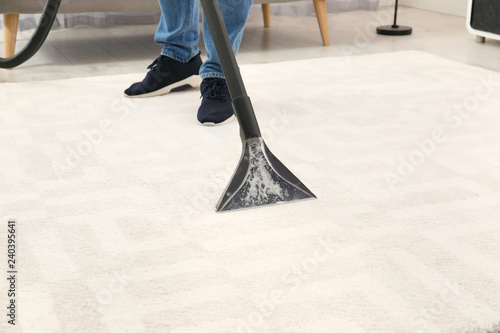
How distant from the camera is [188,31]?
165 cm

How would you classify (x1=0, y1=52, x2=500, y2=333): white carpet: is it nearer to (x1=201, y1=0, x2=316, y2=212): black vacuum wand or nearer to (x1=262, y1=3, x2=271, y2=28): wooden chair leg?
(x1=201, y1=0, x2=316, y2=212): black vacuum wand

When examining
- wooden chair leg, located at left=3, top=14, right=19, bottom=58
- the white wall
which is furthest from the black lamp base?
wooden chair leg, located at left=3, top=14, right=19, bottom=58

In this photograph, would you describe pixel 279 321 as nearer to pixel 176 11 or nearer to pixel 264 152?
pixel 264 152

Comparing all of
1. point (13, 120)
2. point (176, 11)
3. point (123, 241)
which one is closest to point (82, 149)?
point (13, 120)

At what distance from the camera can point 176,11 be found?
163 cm

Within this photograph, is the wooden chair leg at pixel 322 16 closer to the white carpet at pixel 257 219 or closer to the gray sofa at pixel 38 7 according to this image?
the gray sofa at pixel 38 7

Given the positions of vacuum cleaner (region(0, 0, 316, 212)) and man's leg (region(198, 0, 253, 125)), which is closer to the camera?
vacuum cleaner (region(0, 0, 316, 212))

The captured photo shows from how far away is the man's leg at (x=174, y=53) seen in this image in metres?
1.63

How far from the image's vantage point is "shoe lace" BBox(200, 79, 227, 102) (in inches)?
58.7

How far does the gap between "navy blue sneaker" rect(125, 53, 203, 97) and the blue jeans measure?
0.02 m

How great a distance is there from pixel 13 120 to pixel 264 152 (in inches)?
31.2

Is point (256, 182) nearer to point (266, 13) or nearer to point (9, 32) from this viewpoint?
point (9, 32)

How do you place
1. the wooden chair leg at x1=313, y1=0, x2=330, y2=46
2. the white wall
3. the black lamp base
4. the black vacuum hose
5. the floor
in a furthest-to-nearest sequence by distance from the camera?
the white wall < the black lamp base < the wooden chair leg at x1=313, y1=0, x2=330, y2=46 < the floor < the black vacuum hose

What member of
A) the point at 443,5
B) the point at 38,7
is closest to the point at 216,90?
the point at 38,7
